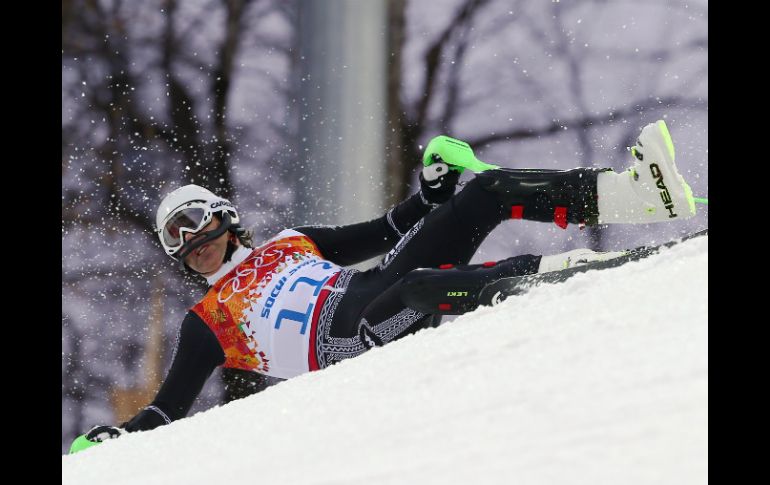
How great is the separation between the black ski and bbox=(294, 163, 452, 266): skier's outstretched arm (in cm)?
47

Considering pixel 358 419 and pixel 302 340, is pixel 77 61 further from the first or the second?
pixel 358 419

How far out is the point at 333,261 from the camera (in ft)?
7.34

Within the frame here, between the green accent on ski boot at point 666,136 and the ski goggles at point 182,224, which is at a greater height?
the ski goggles at point 182,224

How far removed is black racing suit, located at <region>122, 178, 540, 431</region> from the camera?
186cm

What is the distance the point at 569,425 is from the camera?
84 cm

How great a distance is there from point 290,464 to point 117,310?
3971 millimetres

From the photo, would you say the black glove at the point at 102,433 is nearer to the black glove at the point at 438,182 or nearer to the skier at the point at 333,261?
the skier at the point at 333,261

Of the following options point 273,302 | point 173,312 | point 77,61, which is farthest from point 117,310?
point 273,302

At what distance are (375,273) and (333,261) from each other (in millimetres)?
227

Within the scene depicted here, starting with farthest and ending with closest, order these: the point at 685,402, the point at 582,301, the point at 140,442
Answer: the point at 140,442
the point at 582,301
the point at 685,402

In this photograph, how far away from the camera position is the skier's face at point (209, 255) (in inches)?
83.6

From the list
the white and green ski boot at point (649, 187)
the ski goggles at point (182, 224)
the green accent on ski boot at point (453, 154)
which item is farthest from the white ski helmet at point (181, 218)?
the white and green ski boot at point (649, 187)

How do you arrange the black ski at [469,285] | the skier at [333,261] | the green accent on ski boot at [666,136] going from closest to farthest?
the black ski at [469,285]
the green accent on ski boot at [666,136]
the skier at [333,261]

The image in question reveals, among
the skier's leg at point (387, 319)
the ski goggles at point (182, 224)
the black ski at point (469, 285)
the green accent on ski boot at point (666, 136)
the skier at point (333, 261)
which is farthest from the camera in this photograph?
the ski goggles at point (182, 224)
